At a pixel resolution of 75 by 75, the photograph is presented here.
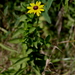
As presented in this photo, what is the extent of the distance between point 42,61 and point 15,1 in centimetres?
95

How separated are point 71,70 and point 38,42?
22.6 inches

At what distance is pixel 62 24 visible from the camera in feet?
8.34

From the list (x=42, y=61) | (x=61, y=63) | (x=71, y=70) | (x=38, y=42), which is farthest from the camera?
(x=61, y=63)

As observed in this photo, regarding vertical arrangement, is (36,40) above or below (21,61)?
above

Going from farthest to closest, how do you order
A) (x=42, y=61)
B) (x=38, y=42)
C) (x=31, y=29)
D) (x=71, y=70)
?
(x=71, y=70) < (x=42, y=61) < (x=38, y=42) < (x=31, y=29)

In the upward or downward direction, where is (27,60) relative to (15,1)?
downward

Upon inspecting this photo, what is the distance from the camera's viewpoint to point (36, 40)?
1.75 m

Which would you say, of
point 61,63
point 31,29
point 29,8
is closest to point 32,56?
point 31,29

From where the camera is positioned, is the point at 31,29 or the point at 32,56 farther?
the point at 32,56

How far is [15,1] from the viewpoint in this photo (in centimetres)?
251

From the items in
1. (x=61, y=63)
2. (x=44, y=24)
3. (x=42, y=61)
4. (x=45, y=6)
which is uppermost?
(x=45, y=6)

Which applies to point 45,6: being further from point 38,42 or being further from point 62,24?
point 62,24

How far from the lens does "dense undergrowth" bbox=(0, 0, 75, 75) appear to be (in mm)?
1744

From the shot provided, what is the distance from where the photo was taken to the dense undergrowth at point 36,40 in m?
1.74
